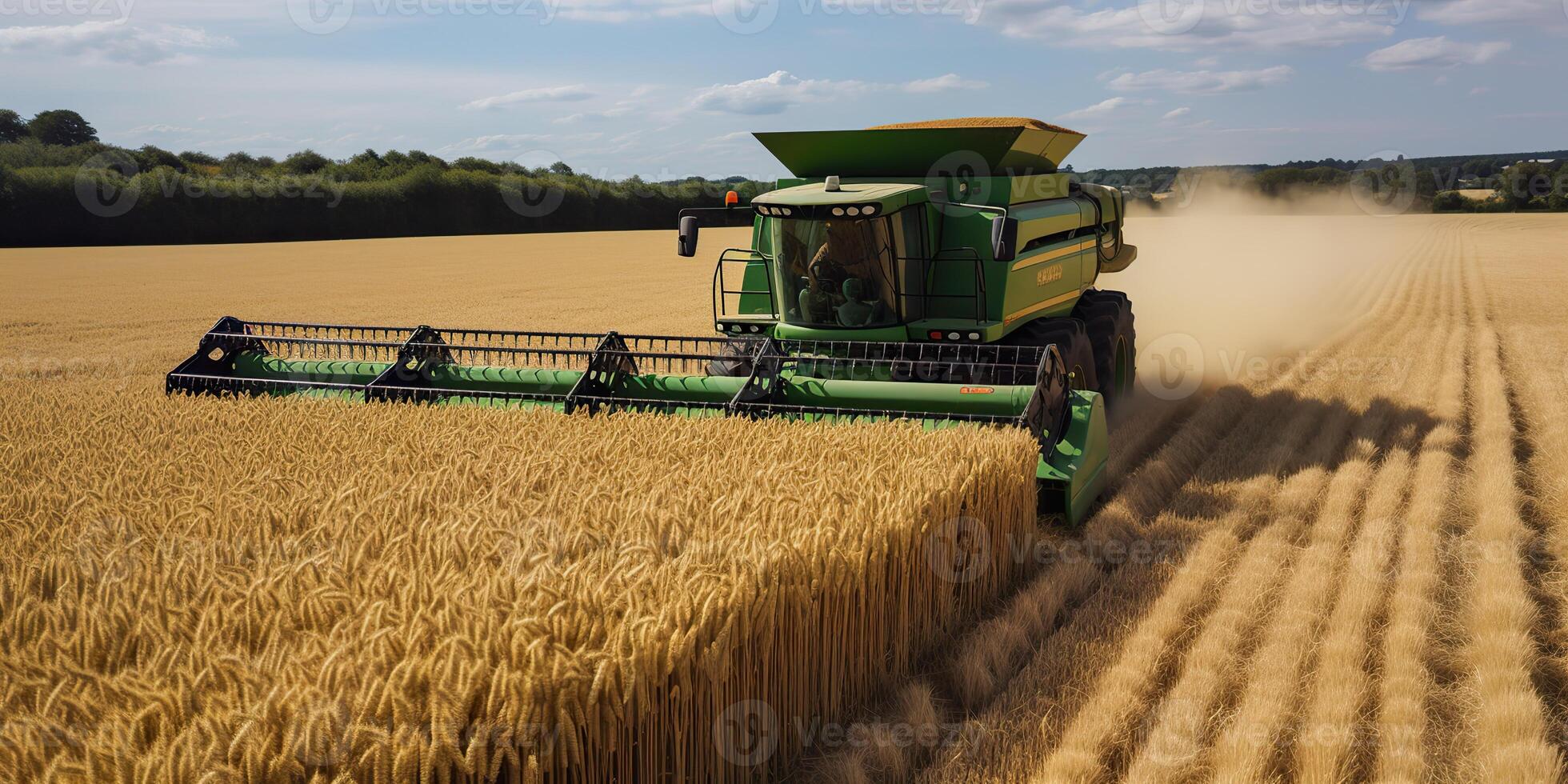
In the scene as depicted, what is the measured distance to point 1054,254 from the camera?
838cm

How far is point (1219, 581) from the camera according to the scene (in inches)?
197

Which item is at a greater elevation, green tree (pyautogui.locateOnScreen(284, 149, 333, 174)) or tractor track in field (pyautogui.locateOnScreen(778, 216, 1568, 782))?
green tree (pyautogui.locateOnScreen(284, 149, 333, 174))

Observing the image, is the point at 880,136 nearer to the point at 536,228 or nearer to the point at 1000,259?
the point at 1000,259

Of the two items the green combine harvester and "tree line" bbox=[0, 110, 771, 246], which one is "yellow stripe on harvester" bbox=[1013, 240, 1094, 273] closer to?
the green combine harvester

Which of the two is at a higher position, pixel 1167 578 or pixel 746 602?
pixel 746 602

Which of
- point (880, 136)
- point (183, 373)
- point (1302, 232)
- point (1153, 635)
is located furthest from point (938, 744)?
point (1302, 232)

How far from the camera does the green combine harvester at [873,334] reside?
6352 mm

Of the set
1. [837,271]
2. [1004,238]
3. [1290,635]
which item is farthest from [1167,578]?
[837,271]

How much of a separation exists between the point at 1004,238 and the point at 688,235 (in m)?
2.41

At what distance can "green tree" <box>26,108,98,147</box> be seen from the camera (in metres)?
55.8

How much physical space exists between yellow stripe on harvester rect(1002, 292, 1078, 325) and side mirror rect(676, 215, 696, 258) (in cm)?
231

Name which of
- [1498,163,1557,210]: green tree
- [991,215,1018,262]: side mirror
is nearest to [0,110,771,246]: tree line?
[991,215,1018,262]: side mirror

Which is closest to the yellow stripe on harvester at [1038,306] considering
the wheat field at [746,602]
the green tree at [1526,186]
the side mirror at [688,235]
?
the wheat field at [746,602]

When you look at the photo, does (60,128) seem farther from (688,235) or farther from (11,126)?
(688,235)
